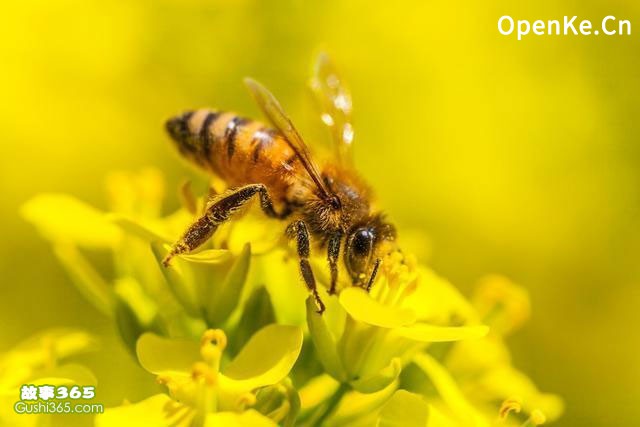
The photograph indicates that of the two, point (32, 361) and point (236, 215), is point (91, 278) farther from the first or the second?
point (236, 215)

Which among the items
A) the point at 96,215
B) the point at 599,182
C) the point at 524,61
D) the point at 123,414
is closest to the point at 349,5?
the point at 524,61

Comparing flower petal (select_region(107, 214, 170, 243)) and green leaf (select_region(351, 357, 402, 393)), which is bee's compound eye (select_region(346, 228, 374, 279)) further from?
flower petal (select_region(107, 214, 170, 243))

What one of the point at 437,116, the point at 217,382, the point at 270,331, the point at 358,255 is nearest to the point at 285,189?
the point at 358,255

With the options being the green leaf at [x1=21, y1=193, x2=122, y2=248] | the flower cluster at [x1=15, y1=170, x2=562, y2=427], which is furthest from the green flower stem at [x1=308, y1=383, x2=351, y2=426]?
the green leaf at [x1=21, y1=193, x2=122, y2=248]

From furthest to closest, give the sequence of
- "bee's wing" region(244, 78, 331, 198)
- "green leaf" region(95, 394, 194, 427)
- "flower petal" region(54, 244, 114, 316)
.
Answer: "flower petal" region(54, 244, 114, 316) < "bee's wing" region(244, 78, 331, 198) < "green leaf" region(95, 394, 194, 427)

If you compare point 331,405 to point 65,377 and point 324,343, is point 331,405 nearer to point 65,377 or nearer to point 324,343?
point 324,343

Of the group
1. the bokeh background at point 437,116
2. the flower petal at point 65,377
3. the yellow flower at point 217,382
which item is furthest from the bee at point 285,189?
the bokeh background at point 437,116
